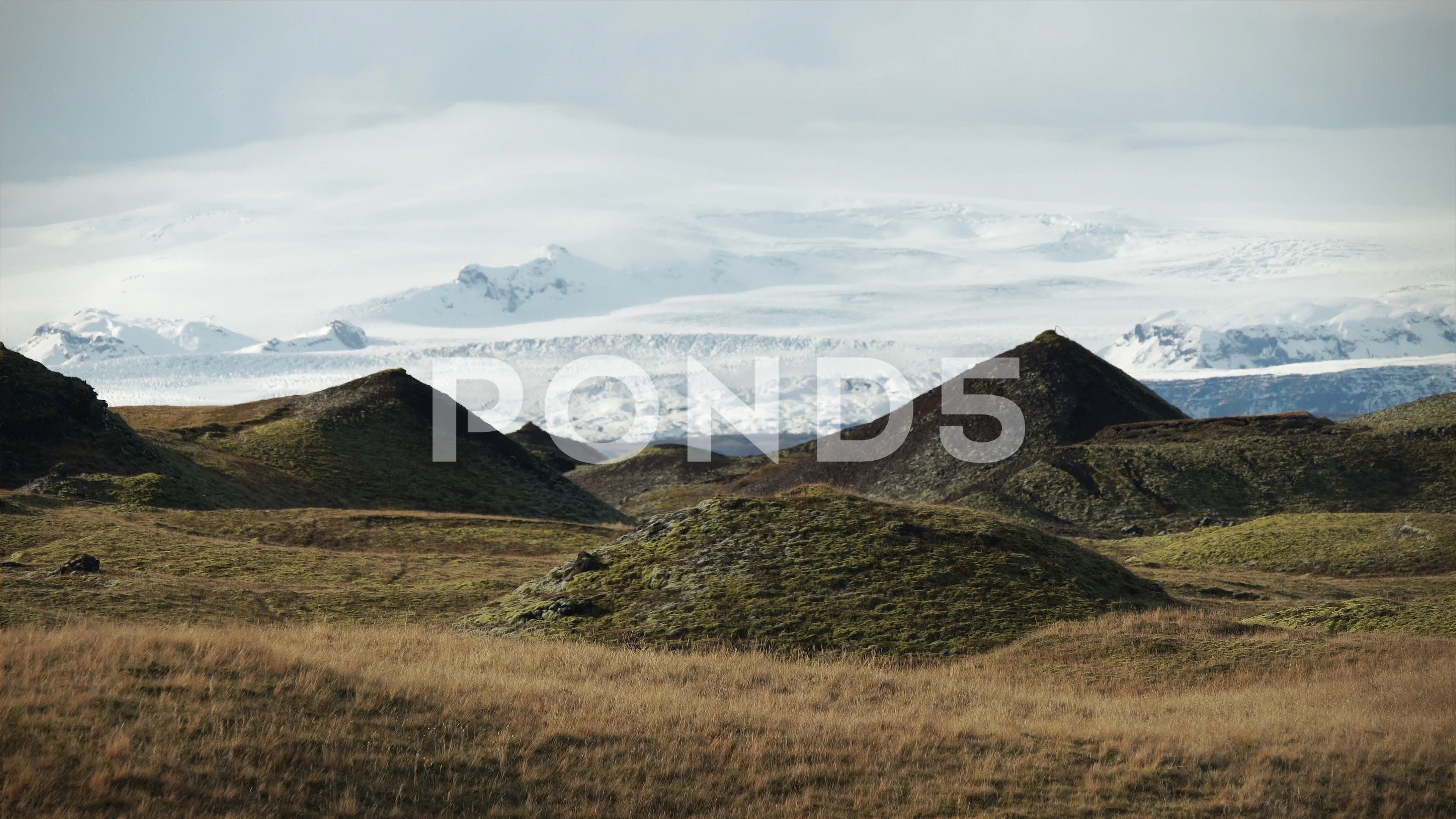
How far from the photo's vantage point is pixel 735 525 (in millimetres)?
41656

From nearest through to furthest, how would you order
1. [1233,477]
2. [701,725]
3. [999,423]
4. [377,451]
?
[701,725] < [1233,477] < [377,451] < [999,423]

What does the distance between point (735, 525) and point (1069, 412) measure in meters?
90.0

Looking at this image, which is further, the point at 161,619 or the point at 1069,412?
the point at 1069,412

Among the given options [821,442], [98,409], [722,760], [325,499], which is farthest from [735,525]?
[821,442]

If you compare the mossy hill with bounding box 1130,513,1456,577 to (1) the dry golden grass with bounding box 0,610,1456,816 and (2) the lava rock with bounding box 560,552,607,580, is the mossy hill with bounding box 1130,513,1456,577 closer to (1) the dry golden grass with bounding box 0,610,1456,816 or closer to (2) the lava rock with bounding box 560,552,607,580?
(2) the lava rock with bounding box 560,552,607,580

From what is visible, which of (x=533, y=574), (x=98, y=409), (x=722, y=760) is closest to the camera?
(x=722, y=760)

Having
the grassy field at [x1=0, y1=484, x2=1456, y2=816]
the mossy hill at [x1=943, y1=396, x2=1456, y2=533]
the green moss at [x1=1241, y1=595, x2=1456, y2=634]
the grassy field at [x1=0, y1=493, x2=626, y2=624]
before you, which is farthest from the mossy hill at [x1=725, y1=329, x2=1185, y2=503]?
the grassy field at [x1=0, y1=484, x2=1456, y2=816]

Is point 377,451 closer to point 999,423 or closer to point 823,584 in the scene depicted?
point 999,423

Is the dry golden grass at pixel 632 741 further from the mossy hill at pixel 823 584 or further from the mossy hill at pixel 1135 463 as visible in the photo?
the mossy hill at pixel 1135 463

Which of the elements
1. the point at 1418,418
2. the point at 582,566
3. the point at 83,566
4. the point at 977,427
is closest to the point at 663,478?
the point at 977,427

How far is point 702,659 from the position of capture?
27766mm

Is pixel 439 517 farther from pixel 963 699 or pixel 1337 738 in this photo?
pixel 1337 738

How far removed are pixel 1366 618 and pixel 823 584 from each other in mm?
17757

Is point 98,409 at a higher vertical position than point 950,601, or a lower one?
higher
